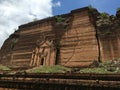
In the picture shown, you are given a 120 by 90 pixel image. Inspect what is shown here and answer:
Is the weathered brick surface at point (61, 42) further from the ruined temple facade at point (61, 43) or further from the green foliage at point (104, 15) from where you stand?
the green foliage at point (104, 15)

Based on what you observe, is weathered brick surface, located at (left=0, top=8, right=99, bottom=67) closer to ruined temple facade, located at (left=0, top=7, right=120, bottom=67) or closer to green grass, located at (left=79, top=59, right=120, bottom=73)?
ruined temple facade, located at (left=0, top=7, right=120, bottom=67)

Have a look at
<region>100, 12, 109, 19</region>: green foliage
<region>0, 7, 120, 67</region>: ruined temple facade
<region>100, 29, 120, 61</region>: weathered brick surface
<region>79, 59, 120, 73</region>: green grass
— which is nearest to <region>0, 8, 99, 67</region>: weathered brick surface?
<region>0, 7, 120, 67</region>: ruined temple facade

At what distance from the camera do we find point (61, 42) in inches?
998

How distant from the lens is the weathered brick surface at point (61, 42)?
74.0 ft

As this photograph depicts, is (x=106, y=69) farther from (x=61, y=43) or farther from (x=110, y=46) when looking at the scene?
(x=61, y=43)

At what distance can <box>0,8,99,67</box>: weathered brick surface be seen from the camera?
2257 centimetres

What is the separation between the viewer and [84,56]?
22250 mm

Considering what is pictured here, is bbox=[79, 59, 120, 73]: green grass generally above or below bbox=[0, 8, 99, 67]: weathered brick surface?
below

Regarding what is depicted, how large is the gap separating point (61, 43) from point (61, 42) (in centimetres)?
11

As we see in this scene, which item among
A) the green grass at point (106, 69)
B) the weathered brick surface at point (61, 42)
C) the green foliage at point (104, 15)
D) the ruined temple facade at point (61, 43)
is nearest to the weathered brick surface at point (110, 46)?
the ruined temple facade at point (61, 43)

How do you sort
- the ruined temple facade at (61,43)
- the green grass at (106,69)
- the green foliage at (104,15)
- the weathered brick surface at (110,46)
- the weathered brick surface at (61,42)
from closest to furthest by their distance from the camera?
the green grass at (106,69) < the weathered brick surface at (110,46) < the ruined temple facade at (61,43) < the weathered brick surface at (61,42) < the green foliage at (104,15)

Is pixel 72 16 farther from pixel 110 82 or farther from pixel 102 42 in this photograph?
pixel 110 82

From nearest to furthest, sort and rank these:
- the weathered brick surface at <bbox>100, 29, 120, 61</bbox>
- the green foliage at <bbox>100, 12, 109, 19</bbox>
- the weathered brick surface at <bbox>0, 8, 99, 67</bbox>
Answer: the weathered brick surface at <bbox>100, 29, 120, 61</bbox>, the weathered brick surface at <bbox>0, 8, 99, 67</bbox>, the green foliage at <bbox>100, 12, 109, 19</bbox>

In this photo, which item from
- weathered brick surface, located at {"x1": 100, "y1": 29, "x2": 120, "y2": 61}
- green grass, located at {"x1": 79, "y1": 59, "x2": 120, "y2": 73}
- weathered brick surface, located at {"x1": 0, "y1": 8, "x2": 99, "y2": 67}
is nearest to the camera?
green grass, located at {"x1": 79, "y1": 59, "x2": 120, "y2": 73}
